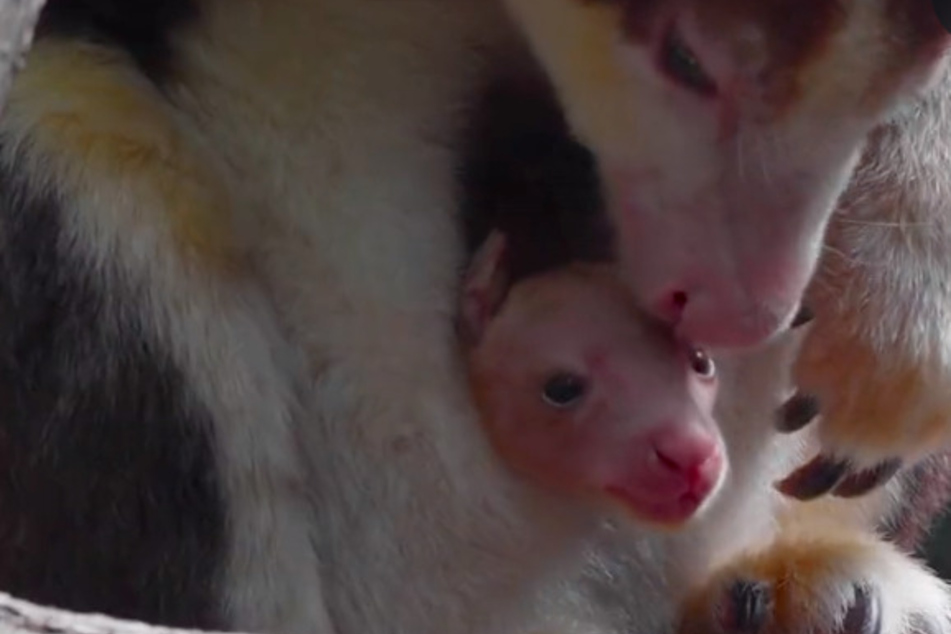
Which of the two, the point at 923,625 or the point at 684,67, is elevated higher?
the point at 684,67

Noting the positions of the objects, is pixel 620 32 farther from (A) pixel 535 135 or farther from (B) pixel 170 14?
(B) pixel 170 14

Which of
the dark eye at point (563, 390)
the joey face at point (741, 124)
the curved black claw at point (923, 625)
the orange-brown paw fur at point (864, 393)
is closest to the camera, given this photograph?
the joey face at point (741, 124)

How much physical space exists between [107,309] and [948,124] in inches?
39.7

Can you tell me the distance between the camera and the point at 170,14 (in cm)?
249

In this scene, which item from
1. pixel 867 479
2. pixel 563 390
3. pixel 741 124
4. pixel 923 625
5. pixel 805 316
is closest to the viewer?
pixel 741 124

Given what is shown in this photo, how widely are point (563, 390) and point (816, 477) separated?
36cm

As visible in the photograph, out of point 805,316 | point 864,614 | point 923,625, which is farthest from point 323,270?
point 923,625

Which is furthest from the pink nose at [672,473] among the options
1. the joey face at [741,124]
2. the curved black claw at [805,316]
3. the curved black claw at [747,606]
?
the curved black claw at [747,606]

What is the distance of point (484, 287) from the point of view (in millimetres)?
2553

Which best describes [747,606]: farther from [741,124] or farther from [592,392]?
[741,124]

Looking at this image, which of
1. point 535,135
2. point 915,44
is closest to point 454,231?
point 535,135

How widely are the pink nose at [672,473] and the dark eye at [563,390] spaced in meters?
0.09

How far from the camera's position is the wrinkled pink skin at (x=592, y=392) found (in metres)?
2.45

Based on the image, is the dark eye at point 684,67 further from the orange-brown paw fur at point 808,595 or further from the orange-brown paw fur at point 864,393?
the orange-brown paw fur at point 808,595
